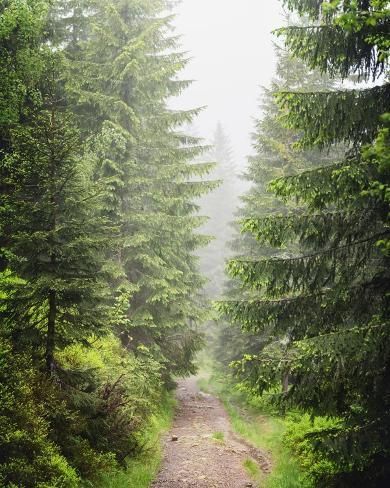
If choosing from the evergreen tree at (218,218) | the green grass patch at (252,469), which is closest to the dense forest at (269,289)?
the green grass patch at (252,469)

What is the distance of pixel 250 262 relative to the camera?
798cm

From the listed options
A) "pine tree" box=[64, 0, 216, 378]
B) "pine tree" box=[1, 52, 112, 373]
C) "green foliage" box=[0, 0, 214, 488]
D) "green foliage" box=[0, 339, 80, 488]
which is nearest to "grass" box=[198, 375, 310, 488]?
"green foliage" box=[0, 0, 214, 488]

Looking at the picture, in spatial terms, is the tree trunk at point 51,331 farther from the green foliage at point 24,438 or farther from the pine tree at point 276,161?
the pine tree at point 276,161

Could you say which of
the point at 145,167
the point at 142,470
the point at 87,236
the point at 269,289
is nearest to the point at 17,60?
the point at 145,167

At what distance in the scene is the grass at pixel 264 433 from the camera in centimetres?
1000

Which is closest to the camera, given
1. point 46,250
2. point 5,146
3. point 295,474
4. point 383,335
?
point 383,335

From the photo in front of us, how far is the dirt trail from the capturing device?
1010 centimetres

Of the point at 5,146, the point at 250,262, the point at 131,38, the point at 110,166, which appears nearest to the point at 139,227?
the point at 110,166

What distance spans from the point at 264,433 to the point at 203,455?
382cm

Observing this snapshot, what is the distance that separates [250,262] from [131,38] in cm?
1441

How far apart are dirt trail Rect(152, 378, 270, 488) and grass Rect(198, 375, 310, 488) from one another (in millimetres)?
370

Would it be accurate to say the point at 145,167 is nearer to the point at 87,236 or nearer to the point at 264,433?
the point at 87,236

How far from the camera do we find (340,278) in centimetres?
780

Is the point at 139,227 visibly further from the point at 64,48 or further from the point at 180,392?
the point at 180,392
